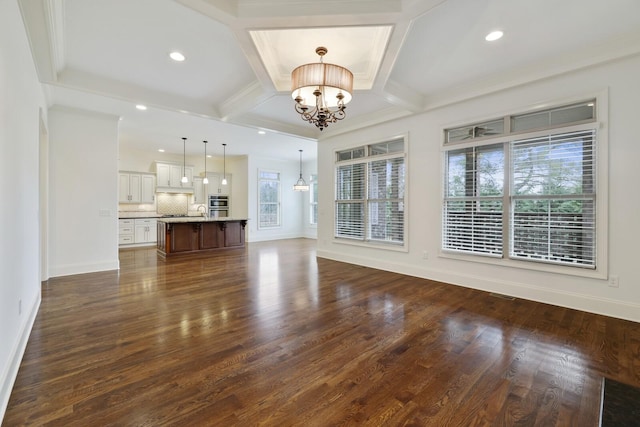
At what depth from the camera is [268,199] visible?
10336 millimetres

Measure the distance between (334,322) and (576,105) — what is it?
380 centimetres

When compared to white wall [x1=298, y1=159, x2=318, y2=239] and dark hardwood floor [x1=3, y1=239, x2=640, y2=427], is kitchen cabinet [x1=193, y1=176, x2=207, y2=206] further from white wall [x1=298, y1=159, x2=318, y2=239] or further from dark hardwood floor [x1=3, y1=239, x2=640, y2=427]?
dark hardwood floor [x1=3, y1=239, x2=640, y2=427]

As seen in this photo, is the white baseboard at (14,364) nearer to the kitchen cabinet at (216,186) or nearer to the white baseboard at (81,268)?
the white baseboard at (81,268)

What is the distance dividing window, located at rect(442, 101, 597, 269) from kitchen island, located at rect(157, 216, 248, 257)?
18.8ft

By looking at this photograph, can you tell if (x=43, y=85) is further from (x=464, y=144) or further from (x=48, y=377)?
(x=464, y=144)

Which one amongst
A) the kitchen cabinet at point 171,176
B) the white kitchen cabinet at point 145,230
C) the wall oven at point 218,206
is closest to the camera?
the white kitchen cabinet at point 145,230

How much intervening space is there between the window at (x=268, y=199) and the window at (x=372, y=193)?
4388mm

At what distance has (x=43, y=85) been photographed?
3.73 metres

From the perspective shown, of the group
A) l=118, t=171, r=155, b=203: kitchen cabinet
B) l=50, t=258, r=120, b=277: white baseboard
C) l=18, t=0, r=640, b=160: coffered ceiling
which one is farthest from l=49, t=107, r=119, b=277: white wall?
l=118, t=171, r=155, b=203: kitchen cabinet

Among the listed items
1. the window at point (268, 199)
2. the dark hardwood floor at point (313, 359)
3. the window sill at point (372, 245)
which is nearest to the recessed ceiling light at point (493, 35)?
the dark hardwood floor at point (313, 359)

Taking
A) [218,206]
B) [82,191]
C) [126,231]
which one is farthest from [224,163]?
[82,191]

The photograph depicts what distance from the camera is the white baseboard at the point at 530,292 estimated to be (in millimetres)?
3088

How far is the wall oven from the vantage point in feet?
33.6

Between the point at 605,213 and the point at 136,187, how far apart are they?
10.5 metres
